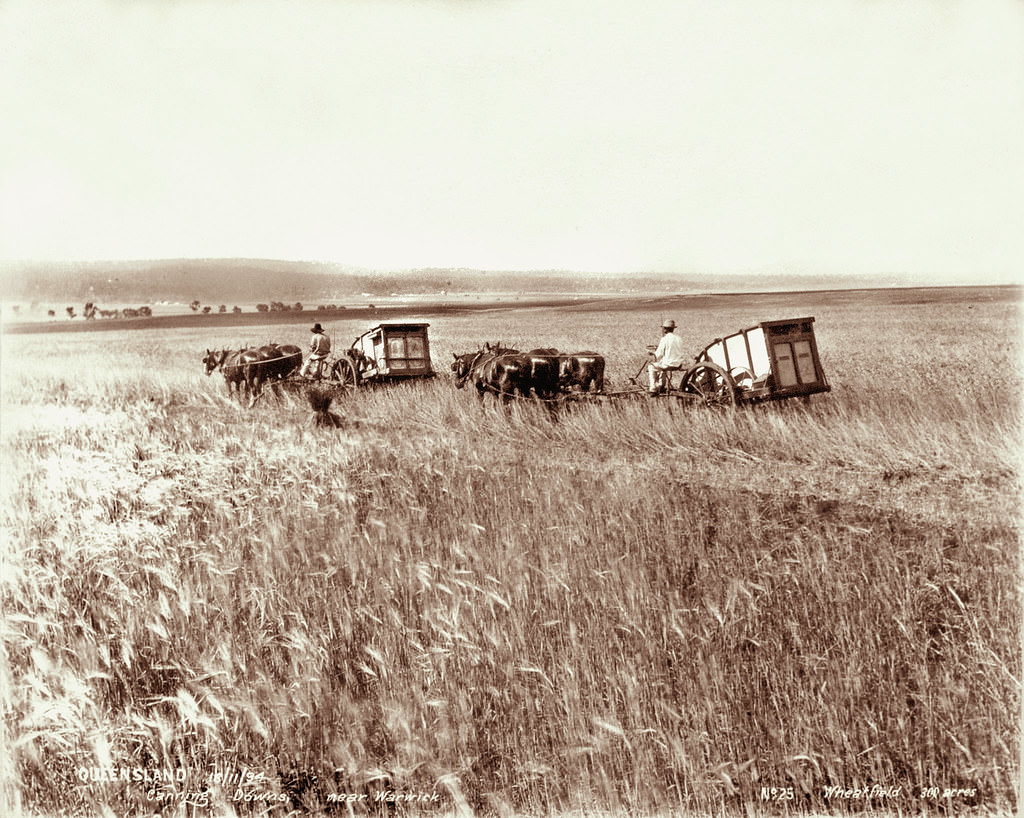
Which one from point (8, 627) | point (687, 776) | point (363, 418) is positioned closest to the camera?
point (687, 776)

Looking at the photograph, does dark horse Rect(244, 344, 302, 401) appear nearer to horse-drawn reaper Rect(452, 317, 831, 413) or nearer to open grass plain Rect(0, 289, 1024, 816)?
open grass plain Rect(0, 289, 1024, 816)

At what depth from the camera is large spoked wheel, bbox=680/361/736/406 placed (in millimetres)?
4500

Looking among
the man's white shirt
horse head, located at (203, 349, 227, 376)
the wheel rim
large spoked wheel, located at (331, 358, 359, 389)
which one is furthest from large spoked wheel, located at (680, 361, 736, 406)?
horse head, located at (203, 349, 227, 376)

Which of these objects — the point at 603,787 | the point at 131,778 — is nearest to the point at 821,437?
the point at 603,787

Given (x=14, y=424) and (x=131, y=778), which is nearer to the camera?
(x=131, y=778)

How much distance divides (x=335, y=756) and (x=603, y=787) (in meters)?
1.37

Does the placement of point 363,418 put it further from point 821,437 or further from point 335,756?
point 821,437

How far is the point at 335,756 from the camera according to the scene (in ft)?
10.8

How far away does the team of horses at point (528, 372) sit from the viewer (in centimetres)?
464

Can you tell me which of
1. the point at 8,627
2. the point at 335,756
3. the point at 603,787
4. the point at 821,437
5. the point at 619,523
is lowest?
the point at 603,787

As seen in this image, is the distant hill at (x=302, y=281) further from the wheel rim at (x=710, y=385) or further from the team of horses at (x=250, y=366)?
the wheel rim at (x=710, y=385)

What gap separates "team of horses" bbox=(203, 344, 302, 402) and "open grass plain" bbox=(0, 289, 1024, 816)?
4.5 inches

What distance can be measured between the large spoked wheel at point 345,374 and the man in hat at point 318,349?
0.10 m

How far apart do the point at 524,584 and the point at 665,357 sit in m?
1.94
